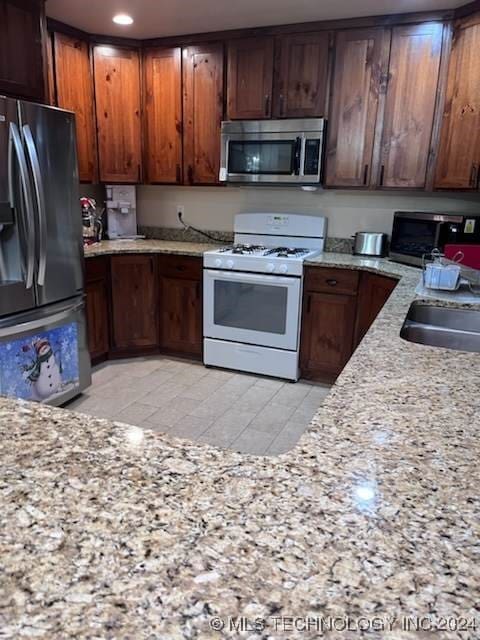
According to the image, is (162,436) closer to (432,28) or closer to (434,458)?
(434,458)

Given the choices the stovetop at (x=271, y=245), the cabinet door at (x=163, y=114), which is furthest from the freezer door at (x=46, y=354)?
the cabinet door at (x=163, y=114)

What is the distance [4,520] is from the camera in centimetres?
63

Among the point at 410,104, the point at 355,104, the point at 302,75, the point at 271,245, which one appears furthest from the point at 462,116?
the point at 271,245

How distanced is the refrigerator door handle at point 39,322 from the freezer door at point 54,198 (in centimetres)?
9

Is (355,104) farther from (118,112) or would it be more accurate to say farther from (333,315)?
(118,112)

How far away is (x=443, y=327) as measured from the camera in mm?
2010

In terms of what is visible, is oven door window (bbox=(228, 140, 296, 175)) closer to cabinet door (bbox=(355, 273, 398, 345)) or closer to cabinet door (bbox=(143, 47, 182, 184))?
cabinet door (bbox=(143, 47, 182, 184))

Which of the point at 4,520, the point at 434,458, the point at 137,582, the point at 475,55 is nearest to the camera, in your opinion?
the point at 137,582

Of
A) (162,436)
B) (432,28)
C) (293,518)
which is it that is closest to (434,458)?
(293,518)

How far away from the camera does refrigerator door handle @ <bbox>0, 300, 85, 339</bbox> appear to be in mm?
2490

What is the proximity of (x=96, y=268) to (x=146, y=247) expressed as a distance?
1.52 ft

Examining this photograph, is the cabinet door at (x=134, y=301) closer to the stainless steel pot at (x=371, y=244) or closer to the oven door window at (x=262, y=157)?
the oven door window at (x=262, y=157)

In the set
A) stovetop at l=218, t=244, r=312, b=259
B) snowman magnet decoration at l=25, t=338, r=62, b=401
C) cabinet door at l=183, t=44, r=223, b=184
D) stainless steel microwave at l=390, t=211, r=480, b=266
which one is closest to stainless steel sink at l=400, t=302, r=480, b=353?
stainless steel microwave at l=390, t=211, r=480, b=266

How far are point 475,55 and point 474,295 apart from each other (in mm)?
1637
